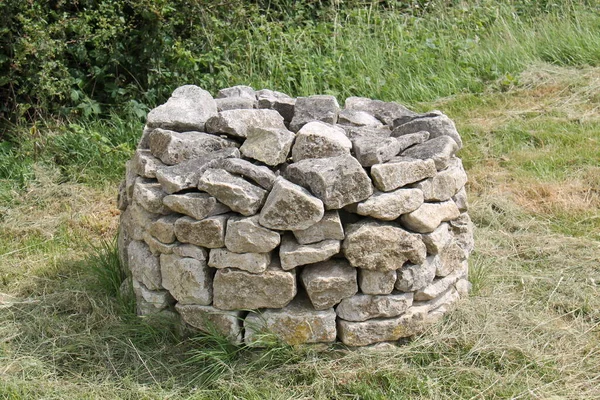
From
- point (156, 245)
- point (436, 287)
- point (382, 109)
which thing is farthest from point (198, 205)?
point (382, 109)

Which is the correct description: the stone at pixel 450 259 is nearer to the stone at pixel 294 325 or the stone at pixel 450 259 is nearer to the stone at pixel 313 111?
the stone at pixel 294 325

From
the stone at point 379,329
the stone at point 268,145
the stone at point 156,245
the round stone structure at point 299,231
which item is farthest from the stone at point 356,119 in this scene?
the stone at point 156,245

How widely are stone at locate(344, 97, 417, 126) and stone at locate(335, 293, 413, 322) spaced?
1.17 metres

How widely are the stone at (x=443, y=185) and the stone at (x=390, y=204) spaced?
104 millimetres

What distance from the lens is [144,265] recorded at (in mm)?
3949

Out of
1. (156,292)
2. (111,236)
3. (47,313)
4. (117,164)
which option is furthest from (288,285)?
(117,164)

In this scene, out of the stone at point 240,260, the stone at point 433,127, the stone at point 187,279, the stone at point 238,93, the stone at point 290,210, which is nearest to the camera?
the stone at point 290,210

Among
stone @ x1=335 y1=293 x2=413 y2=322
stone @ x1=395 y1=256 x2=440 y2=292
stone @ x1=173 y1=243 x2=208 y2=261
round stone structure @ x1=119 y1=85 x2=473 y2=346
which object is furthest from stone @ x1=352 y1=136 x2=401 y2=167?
stone @ x1=173 y1=243 x2=208 y2=261

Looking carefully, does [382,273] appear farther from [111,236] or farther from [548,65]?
[548,65]

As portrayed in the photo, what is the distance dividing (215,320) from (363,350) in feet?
2.31

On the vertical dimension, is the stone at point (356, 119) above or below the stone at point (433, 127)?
below

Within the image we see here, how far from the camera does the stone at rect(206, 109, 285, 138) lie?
159 inches

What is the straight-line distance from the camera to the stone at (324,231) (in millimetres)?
3602

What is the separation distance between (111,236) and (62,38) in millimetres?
1990
